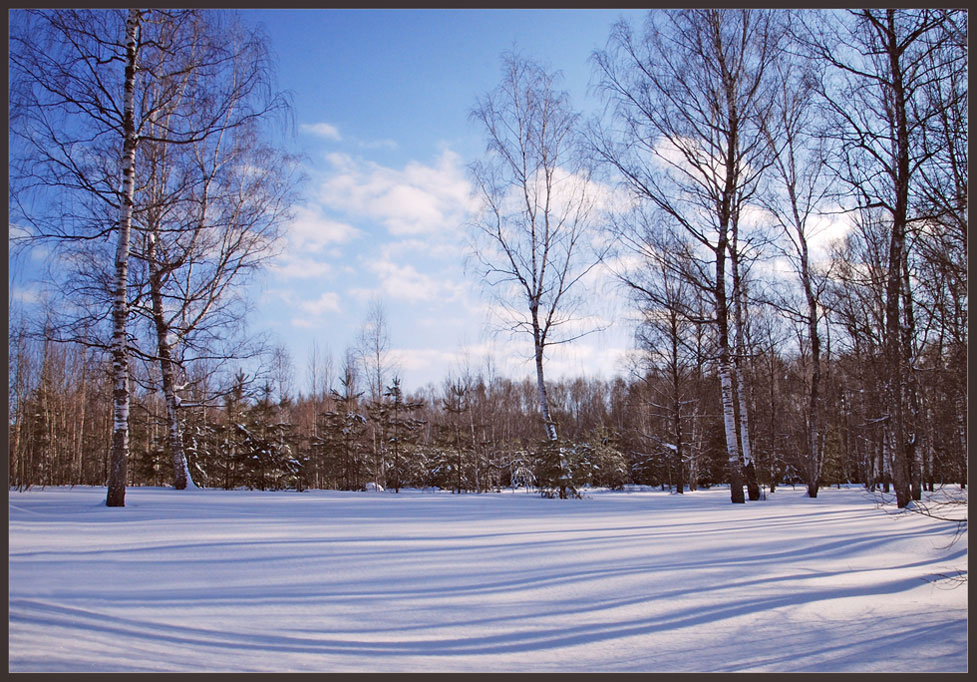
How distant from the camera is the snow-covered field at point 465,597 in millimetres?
3125

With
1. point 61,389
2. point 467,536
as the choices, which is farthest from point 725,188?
point 61,389

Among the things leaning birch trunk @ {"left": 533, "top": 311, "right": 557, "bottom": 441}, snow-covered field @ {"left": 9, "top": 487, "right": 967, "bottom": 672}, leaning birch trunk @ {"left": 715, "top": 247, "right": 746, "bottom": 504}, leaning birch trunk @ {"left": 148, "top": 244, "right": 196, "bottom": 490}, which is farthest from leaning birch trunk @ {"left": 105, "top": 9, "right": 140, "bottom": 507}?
leaning birch trunk @ {"left": 715, "top": 247, "right": 746, "bottom": 504}

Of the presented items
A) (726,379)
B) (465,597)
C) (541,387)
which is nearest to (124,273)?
(465,597)

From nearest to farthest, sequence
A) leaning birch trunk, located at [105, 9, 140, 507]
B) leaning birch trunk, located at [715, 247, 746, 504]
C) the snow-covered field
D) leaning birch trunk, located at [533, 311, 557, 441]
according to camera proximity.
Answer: the snow-covered field < leaning birch trunk, located at [105, 9, 140, 507] < leaning birch trunk, located at [715, 247, 746, 504] < leaning birch trunk, located at [533, 311, 557, 441]

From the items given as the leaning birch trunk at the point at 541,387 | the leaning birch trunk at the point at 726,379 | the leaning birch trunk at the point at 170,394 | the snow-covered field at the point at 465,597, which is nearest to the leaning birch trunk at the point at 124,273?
the snow-covered field at the point at 465,597

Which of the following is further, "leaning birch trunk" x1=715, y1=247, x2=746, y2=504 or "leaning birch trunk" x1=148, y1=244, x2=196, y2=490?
"leaning birch trunk" x1=148, y1=244, x2=196, y2=490

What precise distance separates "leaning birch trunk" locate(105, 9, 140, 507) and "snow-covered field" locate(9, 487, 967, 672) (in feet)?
4.42

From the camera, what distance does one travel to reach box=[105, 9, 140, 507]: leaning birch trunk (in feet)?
27.4

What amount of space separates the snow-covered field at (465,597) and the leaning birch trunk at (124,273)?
4.42 feet

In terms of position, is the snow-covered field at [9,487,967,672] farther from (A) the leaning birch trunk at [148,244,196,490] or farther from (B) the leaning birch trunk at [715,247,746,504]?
(A) the leaning birch trunk at [148,244,196,490]

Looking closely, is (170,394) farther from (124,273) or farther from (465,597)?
(465,597)

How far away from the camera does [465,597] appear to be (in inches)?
165

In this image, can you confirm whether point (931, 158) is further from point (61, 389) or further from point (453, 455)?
point (61, 389)

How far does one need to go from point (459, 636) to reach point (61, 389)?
36509 mm
